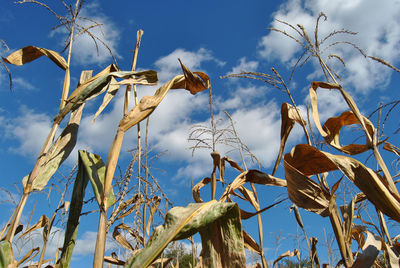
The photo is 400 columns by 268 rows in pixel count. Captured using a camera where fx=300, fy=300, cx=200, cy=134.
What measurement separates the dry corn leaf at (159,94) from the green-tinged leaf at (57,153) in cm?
47

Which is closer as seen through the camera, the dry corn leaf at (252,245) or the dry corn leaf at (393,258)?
the dry corn leaf at (393,258)

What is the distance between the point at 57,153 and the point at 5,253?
0.50 m

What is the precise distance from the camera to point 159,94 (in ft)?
4.90

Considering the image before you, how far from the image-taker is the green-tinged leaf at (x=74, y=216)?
1361mm

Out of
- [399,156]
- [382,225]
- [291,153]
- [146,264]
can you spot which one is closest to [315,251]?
[382,225]

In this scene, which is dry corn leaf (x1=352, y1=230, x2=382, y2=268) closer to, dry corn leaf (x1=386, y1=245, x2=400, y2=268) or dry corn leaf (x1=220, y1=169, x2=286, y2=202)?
dry corn leaf (x1=386, y1=245, x2=400, y2=268)

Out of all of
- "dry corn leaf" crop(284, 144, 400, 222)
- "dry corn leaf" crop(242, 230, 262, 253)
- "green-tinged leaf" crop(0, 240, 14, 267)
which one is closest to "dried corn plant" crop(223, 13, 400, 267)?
"dry corn leaf" crop(284, 144, 400, 222)

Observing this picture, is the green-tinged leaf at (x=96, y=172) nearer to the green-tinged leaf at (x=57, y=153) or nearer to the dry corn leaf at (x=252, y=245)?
the green-tinged leaf at (x=57, y=153)

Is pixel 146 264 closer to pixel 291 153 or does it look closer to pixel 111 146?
pixel 111 146

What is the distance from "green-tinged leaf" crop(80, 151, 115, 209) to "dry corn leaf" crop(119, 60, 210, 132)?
0.24 metres

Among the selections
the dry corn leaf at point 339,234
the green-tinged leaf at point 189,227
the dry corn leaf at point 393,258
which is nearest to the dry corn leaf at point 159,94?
the green-tinged leaf at point 189,227

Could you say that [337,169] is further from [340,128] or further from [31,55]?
[31,55]

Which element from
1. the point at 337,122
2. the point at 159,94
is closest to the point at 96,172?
the point at 159,94

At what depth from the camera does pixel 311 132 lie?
1.79m
